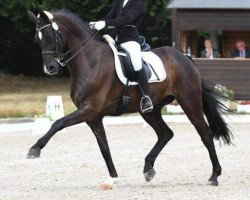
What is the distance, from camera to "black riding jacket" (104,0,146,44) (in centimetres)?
1063

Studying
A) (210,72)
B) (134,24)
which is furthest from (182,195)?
(210,72)

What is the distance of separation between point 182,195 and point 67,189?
1507 millimetres

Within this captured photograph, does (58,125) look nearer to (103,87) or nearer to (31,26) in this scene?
(103,87)

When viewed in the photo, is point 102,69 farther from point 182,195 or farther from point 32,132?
point 32,132

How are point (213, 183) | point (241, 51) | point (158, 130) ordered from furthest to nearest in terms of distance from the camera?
point (241, 51) < point (158, 130) < point (213, 183)

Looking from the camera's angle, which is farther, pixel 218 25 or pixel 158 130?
pixel 218 25

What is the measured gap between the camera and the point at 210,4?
24.8m

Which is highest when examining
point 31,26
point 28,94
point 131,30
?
point 131,30

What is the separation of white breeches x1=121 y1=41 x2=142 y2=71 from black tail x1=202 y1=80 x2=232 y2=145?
1.21m

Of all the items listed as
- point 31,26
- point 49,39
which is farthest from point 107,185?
point 31,26

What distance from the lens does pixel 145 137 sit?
17.3 m

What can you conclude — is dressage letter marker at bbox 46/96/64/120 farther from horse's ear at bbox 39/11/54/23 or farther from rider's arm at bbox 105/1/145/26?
horse's ear at bbox 39/11/54/23

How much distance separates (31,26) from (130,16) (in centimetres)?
2421

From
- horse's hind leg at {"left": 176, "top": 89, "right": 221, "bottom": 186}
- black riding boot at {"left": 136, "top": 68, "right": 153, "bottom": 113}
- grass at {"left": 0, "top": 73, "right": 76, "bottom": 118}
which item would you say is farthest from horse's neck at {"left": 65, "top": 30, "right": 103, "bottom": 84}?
grass at {"left": 0, "top": 73, "right": 76, "bottom": 118}
